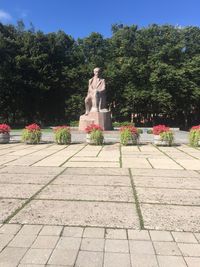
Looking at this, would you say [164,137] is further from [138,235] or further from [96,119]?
[138,235]

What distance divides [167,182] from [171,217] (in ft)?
7.83

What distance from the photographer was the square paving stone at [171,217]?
169 inches

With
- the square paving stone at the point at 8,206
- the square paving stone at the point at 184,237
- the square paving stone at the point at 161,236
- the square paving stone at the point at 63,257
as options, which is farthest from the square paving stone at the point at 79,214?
the square paving stone at the point at 63,257

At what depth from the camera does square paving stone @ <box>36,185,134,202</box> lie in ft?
18.5

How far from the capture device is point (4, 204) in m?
5.18

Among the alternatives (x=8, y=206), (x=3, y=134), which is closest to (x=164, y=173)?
(x=8, y=206)

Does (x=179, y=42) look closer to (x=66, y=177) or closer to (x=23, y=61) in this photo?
(x=23, y=61)

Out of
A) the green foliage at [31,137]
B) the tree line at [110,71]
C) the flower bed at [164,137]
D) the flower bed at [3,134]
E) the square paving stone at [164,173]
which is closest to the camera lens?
the square paving stone at [164,173]

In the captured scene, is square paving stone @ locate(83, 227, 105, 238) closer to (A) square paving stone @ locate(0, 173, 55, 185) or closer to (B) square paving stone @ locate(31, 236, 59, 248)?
(B) square paving stone @ locate(31, 236, 59, 248)

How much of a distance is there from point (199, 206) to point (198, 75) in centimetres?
3352

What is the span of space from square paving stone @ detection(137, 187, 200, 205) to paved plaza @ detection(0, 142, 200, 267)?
1cm

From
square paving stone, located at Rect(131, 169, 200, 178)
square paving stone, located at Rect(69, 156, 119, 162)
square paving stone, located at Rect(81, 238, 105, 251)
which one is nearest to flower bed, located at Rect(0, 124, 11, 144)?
square paving stone, located at Rect(69, 156, 119, 162)

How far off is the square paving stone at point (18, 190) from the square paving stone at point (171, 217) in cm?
179

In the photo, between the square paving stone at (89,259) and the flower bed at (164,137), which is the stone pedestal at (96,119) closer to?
the flower bed at (164,137)
